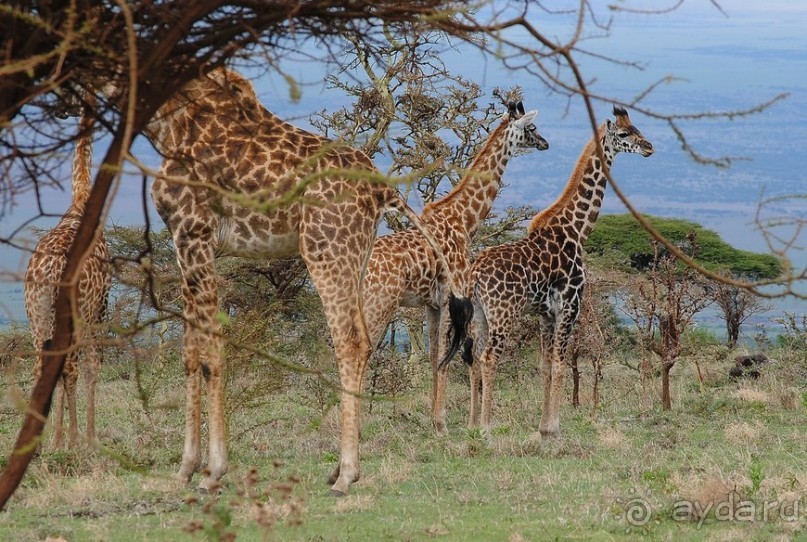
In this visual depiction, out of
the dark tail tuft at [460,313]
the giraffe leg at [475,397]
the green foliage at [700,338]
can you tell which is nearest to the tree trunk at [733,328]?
the green foliage at [700,338]

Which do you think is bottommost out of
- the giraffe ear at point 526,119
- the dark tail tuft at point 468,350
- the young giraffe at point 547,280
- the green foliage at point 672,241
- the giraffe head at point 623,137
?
the dark tail tuft at point 468,350

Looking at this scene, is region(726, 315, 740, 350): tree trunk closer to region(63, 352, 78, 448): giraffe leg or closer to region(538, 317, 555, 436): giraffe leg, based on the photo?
region(538, 317, 555, 436): giraffe leg

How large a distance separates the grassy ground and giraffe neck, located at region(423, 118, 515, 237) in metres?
1.73

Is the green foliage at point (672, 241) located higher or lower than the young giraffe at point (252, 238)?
higher

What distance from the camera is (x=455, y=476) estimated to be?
305 inches

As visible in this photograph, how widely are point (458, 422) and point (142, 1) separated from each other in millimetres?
7568

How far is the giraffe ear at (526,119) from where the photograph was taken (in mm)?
10977

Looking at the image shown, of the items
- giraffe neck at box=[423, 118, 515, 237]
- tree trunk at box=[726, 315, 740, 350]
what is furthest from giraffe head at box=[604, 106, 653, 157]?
tree trunk at box=[726, 315, 740, 350]

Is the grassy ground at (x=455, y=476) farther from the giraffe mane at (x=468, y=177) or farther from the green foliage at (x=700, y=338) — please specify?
the green foliage at (x=700, y=338)

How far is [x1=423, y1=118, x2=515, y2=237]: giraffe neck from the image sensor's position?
10562 millimetres

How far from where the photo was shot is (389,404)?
11500 millimetres

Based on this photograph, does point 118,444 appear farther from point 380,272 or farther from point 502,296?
point 502,296

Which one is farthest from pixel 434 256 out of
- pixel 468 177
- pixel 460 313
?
pixel 460 313

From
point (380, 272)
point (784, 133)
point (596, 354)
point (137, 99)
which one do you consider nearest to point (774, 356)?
point (596, 354)
